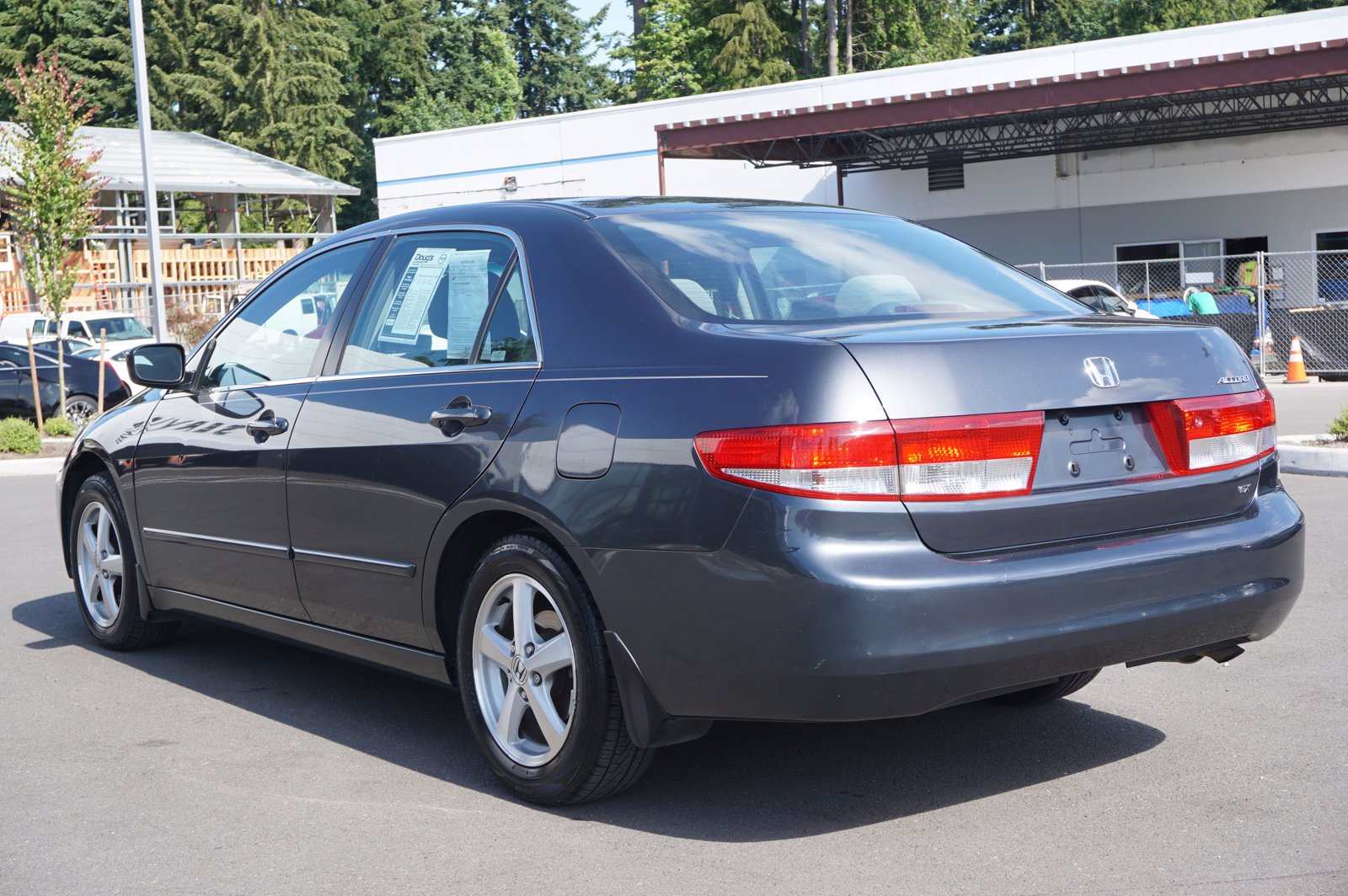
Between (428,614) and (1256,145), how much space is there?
29900mm

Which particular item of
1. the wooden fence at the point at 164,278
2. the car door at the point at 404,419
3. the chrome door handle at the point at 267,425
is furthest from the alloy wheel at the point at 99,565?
the wooden fence at the point at 164,278

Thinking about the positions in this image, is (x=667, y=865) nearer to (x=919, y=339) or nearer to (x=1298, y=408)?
(x=919, y=339)

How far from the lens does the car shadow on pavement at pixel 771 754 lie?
161 inches

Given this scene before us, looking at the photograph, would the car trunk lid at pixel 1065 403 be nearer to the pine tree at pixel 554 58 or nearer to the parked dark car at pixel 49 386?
the parked dark car at pixel 49 386

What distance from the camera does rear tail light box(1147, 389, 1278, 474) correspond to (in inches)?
153

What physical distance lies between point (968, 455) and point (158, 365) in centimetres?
346

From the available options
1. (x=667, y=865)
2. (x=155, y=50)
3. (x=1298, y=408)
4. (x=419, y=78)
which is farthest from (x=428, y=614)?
(x=419, y=78)

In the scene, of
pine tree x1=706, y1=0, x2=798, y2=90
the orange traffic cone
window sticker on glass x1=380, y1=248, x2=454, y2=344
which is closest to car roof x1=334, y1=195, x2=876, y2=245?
window sticker on glass x1=380, y1=248, x2=454, y2=344

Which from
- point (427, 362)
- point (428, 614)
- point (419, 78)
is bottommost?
point (428, 614)

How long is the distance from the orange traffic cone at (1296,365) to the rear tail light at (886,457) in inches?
771

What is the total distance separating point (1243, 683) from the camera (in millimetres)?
5344

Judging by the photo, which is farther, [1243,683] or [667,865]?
[1243,683]

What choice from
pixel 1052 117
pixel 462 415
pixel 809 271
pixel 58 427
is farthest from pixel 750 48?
pixel 462 415

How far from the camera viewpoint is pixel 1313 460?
11.4 m
